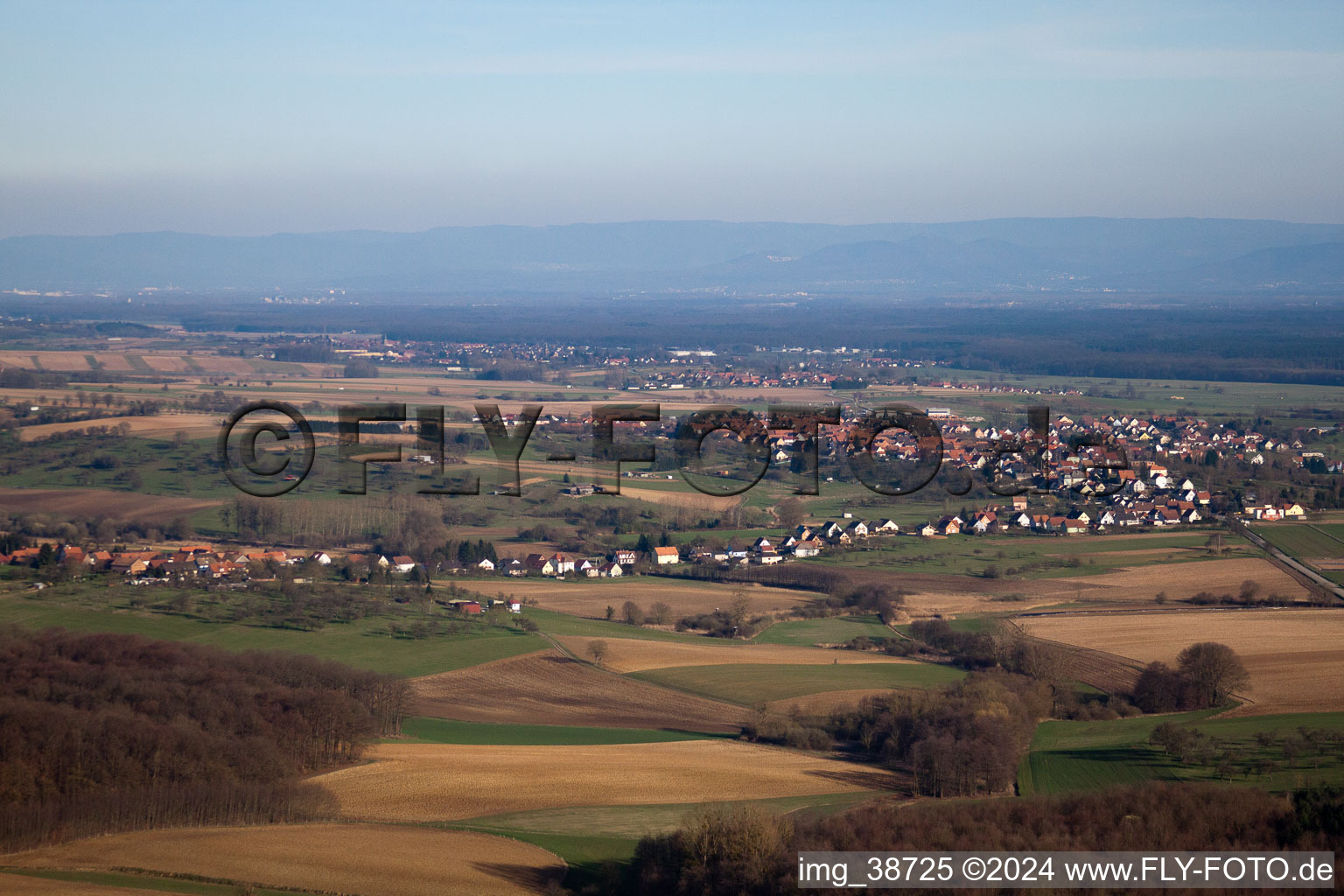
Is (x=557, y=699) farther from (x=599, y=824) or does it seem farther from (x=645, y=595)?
(x=645, y=595)

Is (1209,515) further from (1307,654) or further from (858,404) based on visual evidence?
(858,404)

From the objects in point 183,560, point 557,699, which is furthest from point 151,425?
point 557,699

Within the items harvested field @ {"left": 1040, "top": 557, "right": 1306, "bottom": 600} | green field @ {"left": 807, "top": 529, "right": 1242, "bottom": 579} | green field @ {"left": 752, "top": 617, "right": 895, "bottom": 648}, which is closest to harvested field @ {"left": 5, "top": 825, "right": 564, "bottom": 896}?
green field @ {"left": 752, "top": 617, "right": 895, "bottom": 648}

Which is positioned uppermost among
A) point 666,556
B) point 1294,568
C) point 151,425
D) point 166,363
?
point 166,363

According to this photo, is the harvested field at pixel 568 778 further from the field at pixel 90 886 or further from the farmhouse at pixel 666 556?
the farmhouse at pixel 666 556

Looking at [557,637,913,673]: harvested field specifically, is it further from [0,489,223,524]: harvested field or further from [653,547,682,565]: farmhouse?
[0,489,223,524]: harvested field

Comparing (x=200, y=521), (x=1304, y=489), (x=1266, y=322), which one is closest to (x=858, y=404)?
(x=1304, y=489)
